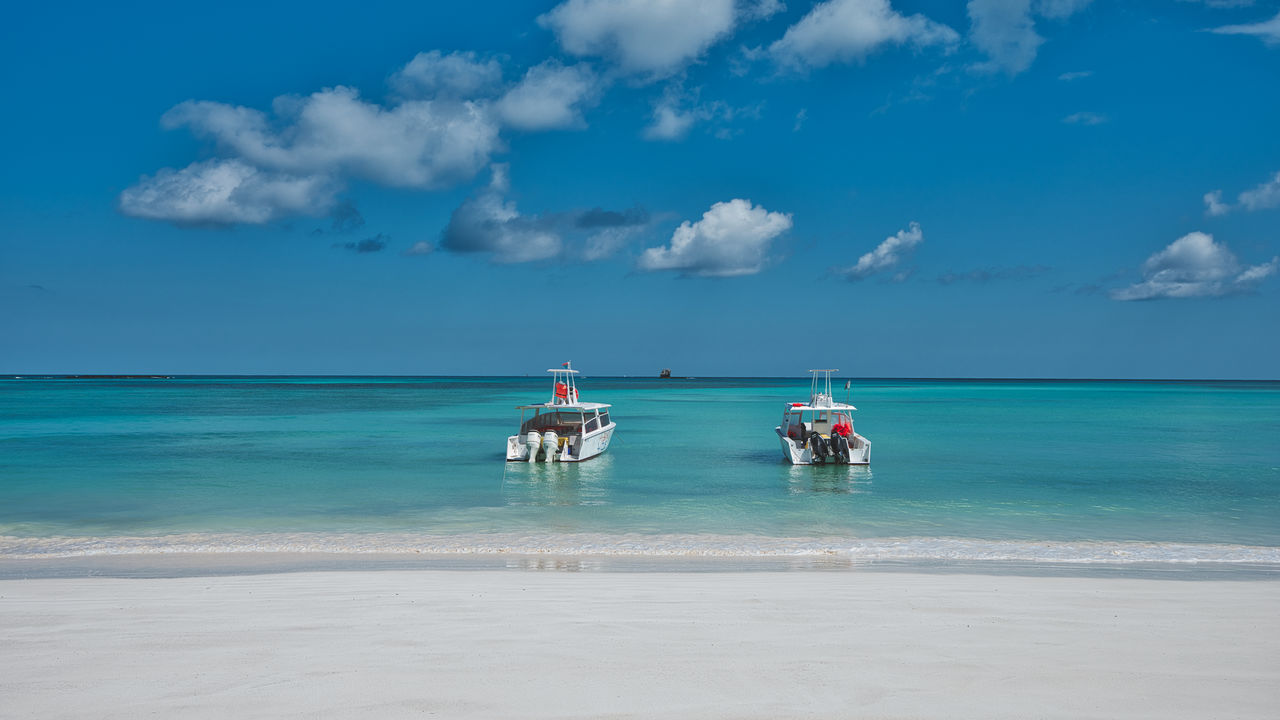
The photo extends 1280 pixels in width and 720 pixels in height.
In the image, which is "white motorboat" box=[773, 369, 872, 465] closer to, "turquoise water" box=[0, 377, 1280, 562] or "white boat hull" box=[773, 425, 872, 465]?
"white boat hull" box=[773, 425, 872, 465]

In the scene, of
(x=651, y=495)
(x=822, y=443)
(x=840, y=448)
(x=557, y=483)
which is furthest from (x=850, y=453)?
(x=557, y=483)

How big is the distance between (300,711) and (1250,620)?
9.56m

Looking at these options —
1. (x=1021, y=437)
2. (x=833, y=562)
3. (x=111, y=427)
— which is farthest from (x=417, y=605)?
(x=111, y=427)

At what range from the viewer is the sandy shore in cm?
574

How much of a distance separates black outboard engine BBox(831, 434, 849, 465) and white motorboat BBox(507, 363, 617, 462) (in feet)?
30.7

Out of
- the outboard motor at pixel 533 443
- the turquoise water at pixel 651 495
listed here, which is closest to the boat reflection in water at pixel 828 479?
the turquoise water at pixel 651 495

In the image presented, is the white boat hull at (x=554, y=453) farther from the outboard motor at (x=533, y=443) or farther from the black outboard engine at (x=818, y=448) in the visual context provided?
the black outboard engine at (x=818, y=448)

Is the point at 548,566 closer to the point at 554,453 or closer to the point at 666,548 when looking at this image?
the point at 666,548

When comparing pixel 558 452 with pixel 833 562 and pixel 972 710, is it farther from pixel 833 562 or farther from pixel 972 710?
pixel 972 710

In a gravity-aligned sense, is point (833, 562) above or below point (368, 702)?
below

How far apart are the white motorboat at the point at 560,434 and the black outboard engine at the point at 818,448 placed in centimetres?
860

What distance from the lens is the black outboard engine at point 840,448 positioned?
2761cm

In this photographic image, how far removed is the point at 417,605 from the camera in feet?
29.3

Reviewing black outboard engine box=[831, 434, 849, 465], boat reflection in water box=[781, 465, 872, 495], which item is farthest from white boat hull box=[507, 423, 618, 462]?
black outboard engine box=[831, 434, 849, 465]
